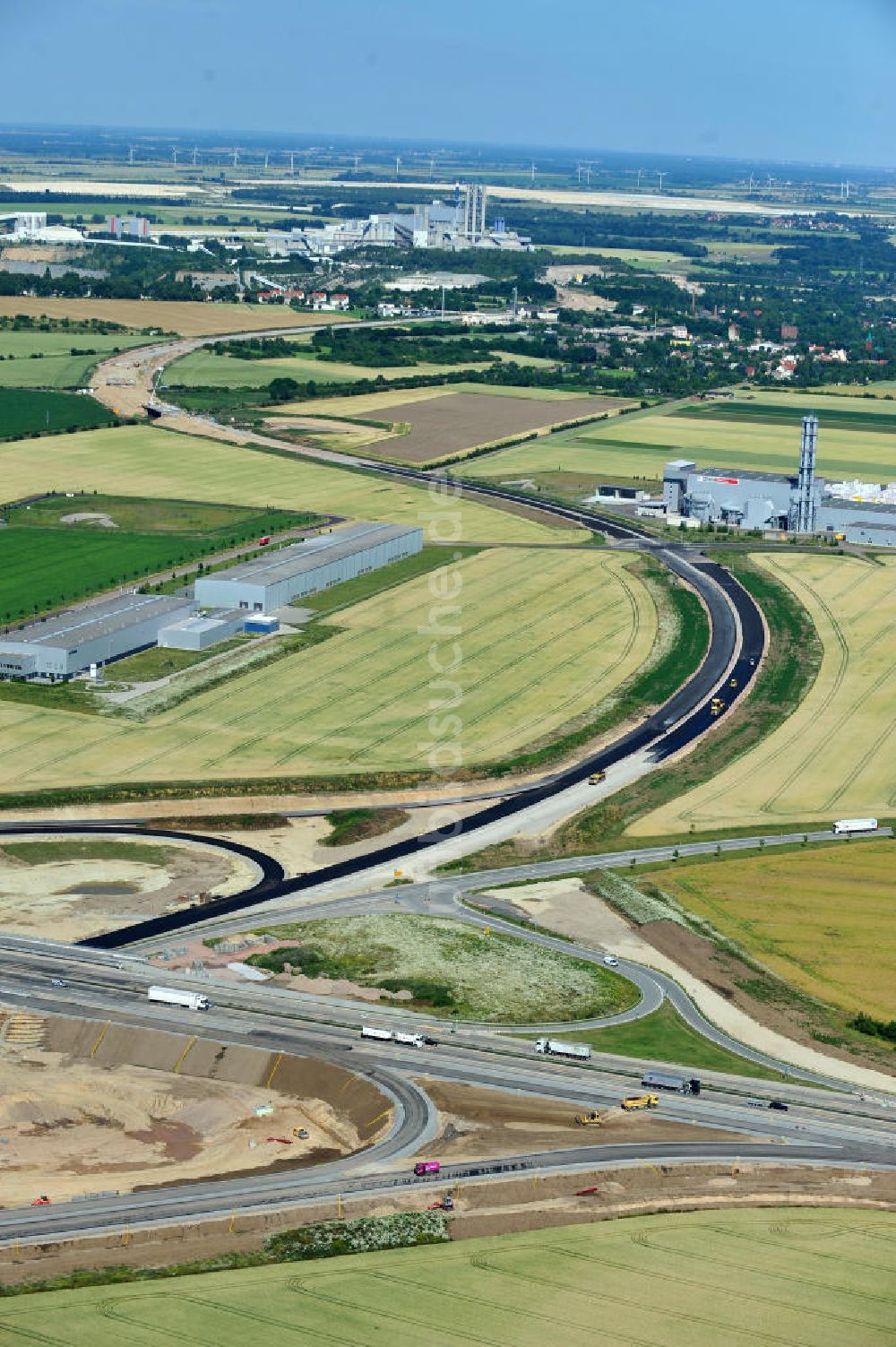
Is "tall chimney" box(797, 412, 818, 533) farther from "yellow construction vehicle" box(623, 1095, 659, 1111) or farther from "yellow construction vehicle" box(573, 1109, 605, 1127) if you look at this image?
"yellow construction vehicle" box(573, 1109, 605, 1127)

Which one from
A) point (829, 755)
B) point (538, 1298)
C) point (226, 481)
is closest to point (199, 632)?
point (829, 755)

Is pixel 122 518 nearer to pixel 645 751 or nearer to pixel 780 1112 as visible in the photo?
pixel 645 751

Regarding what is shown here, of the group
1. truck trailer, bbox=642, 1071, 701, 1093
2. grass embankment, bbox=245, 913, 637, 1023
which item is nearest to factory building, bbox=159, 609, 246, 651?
grass embankment, bbox=245, 913, 637, 1023

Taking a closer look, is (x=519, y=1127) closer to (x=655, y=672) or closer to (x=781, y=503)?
(x=655, y=672)

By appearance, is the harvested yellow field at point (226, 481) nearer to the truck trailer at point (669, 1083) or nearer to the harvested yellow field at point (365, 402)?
the harvested yellow field at point (365, 402)

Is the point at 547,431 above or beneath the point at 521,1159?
above

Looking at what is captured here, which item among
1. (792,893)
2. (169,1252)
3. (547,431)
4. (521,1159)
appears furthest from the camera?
(547,431)

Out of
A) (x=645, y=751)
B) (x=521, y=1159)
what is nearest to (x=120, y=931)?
(x=521, y=1159)
